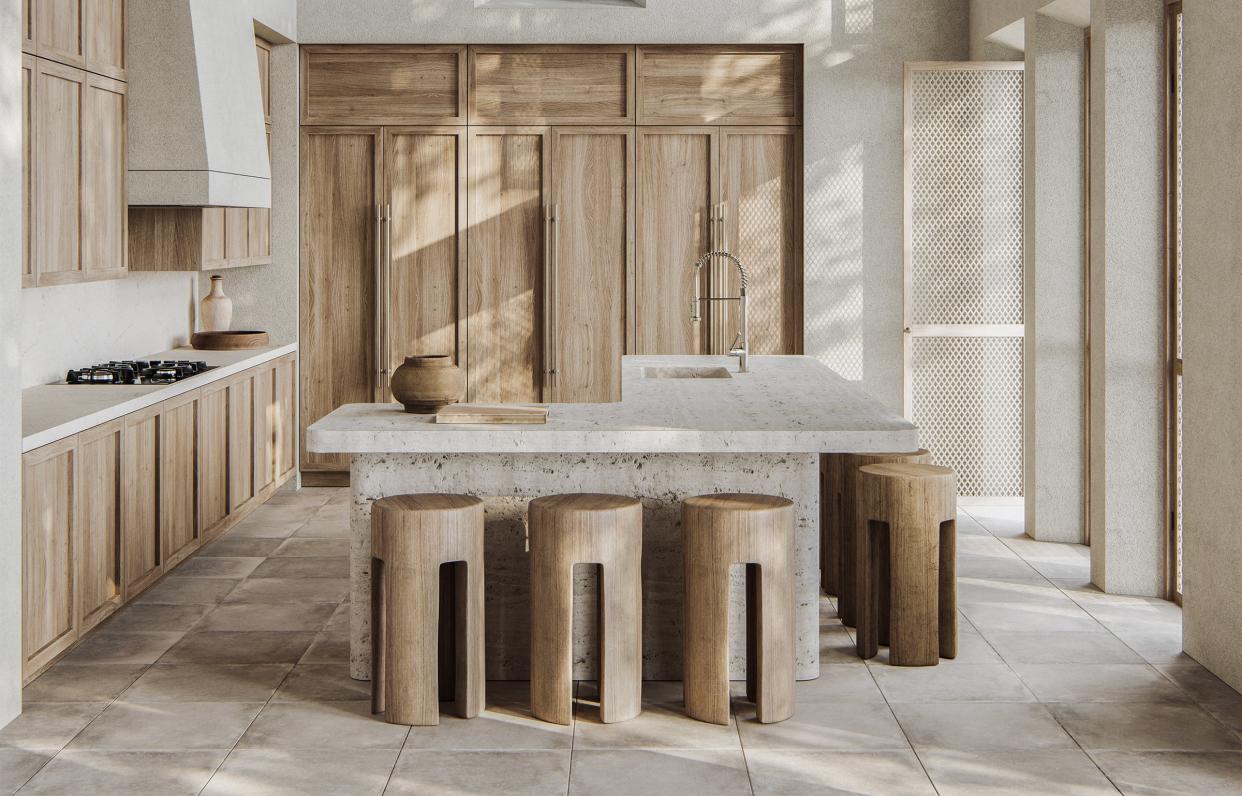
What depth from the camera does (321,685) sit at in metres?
4.11

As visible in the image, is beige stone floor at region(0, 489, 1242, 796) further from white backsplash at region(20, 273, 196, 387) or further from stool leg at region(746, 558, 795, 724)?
white backsplash at region(20, 273, 196, 387)

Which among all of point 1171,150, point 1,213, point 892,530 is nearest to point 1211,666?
point 892,530

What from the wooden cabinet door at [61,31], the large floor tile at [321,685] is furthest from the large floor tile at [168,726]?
the wooden cabinet door at [61,31]

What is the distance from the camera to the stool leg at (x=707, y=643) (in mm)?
3686

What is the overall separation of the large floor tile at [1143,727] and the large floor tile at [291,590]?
275 centimetres

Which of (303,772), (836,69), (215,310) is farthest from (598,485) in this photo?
(836,69)

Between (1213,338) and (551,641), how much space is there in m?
2.30

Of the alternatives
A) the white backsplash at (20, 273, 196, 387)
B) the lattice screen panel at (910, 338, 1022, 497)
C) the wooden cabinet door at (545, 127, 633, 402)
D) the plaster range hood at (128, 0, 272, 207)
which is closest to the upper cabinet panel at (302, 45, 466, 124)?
the wooden cabinet door at (545, 127, 633, 402)

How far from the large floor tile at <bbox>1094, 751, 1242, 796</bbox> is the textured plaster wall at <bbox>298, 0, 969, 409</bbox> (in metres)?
3.88

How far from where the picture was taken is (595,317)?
7.40 m

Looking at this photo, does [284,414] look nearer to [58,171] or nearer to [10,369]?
[58,171]

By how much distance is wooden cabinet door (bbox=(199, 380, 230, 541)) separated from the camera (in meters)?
5.71

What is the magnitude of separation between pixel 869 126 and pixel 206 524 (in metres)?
4.01

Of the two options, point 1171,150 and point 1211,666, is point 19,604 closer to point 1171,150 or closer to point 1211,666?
point 1211,666
